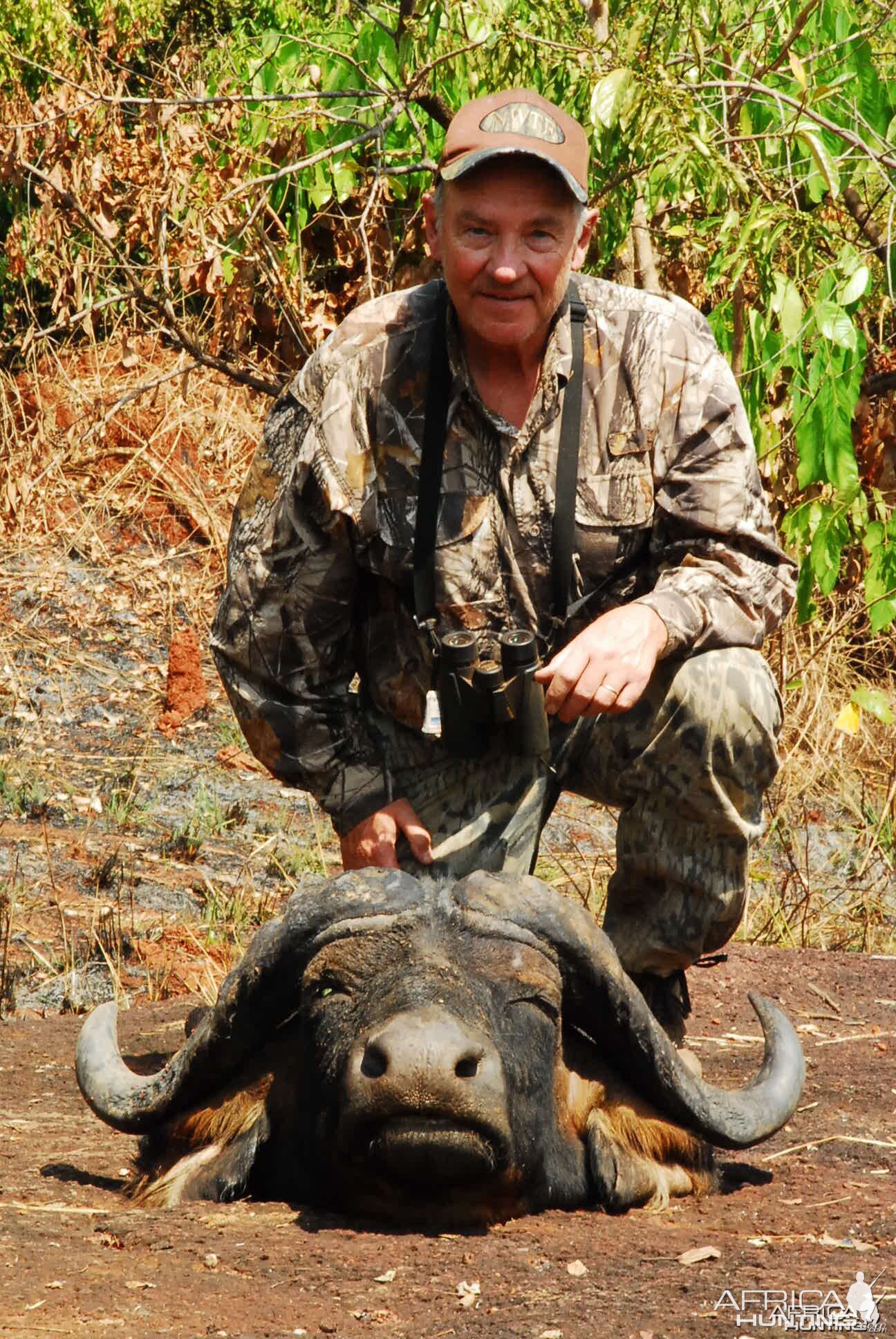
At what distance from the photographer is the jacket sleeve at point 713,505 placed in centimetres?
401

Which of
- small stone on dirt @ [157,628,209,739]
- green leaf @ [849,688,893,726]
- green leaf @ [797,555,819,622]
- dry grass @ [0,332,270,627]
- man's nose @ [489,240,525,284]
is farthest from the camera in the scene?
dry grass @ [0,332,270,627]

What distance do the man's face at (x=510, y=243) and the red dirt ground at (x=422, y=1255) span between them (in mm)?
1886

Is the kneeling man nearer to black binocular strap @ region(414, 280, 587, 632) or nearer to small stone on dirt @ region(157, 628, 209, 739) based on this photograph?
black binocular strap @ region(414, 280, 587, 632)

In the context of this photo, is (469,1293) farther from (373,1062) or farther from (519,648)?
(519,648)

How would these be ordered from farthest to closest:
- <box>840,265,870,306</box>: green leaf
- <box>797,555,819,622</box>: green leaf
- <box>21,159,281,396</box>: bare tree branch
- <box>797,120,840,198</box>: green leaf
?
1. <box>21,159,281,396</box>: bare tree branch
2. <box>797,555,819,622</box>: green leaf
3. <box>840,265,870,306</box>: green leaf
4. <box>797,120,840,198</box>: green leaf

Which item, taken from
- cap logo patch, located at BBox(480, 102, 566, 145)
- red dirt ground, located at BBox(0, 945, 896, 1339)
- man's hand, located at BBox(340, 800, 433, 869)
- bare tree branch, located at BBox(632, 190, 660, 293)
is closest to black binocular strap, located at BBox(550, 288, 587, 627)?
cap logo patch, located at BBox(480, 102, 566, 145)

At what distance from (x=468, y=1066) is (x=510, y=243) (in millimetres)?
1906

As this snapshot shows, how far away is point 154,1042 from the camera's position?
4469 millimetres

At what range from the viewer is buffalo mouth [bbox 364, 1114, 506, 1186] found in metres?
2.81

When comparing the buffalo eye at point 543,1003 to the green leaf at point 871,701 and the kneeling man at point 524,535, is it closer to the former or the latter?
the kneeling man at point 524,535

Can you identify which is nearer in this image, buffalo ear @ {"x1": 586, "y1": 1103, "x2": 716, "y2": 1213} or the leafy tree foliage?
buffalo ear @ {"x1": 586, "y1": 1103, "x2": 716, "y2": 1213}

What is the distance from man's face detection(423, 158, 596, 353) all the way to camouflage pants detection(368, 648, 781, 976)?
2.79ft

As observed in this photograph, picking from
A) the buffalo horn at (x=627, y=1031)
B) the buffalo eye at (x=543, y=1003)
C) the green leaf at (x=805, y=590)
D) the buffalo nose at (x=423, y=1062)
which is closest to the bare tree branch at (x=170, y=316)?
the green leaf at (x=805, y=590)

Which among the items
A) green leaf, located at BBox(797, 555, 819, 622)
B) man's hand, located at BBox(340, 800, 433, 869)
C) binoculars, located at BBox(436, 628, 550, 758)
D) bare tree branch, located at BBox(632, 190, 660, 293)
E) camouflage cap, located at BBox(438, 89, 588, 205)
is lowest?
man's hand, located at BBox(340, 800, 433, 869)
